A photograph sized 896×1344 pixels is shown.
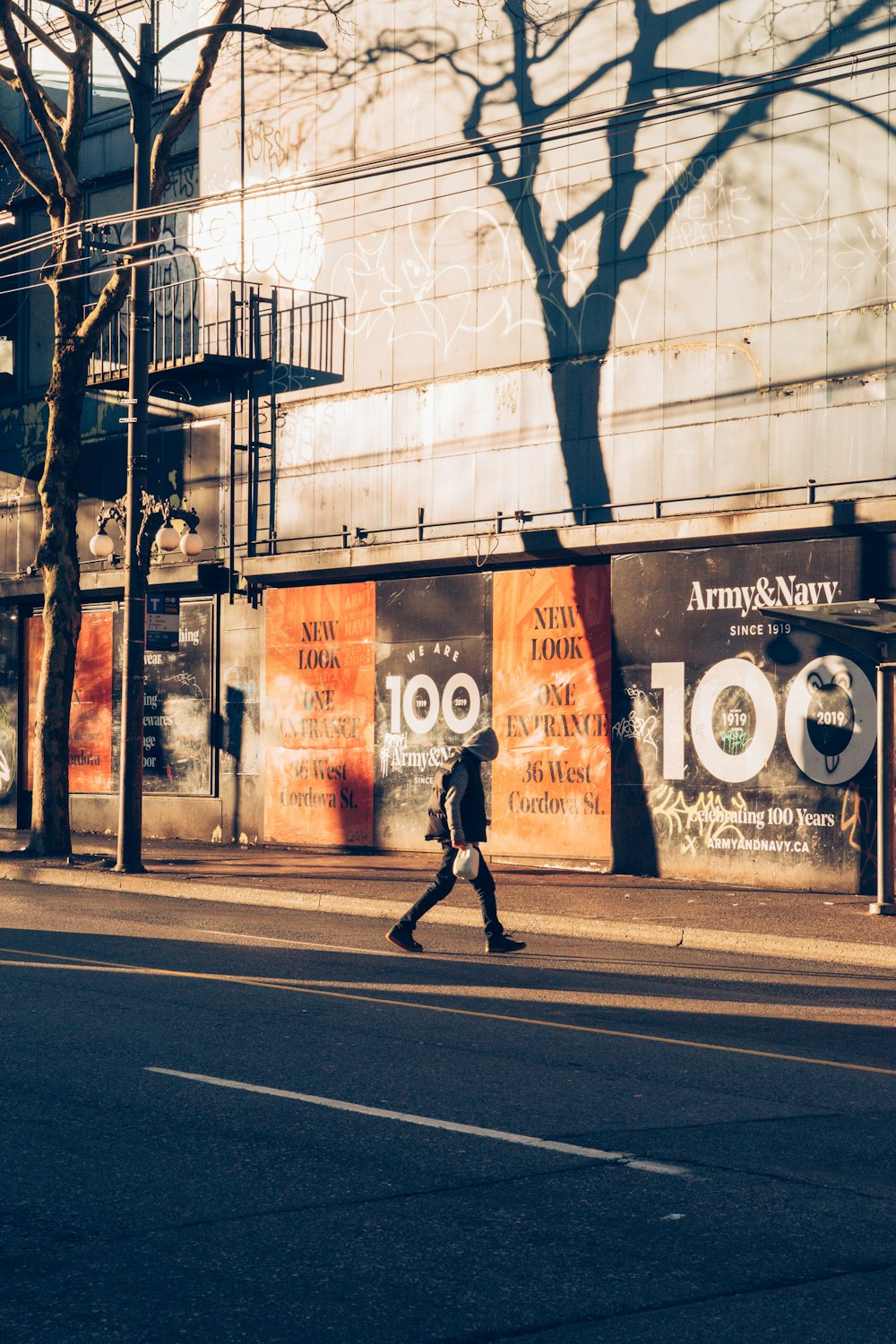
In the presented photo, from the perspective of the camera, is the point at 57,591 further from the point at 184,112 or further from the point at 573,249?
the point at 573,249

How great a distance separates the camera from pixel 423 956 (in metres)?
13.3

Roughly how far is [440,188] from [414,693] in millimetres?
6979

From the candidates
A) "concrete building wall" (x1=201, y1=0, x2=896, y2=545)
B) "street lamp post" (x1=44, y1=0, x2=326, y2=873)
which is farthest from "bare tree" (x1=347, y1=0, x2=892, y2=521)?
"street lamp post" (x1=44, y1=0, x2=326, y2=873)

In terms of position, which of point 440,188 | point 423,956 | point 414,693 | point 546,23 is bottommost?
point 423,956

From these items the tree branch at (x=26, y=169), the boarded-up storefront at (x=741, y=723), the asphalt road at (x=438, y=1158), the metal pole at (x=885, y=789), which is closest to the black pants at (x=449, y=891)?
the asphalt road at (x=438, y=1158)

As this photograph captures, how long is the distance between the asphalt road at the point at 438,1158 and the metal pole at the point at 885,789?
406cm

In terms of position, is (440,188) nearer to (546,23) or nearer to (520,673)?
(546,23)

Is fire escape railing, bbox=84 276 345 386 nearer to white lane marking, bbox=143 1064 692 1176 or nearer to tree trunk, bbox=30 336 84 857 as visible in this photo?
tree trunk, bbox=30 336 84 857

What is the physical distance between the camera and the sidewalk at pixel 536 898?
1440 cm

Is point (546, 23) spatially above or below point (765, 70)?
above

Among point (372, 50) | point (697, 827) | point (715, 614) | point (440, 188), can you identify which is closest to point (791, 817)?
point (697, 827)

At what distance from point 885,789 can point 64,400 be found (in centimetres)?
1182

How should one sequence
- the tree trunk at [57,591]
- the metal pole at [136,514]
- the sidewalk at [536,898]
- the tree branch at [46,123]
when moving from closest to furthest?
the sidewalk at [536,898]
the metal pole at [136,514]
the tree branch at [46,123]
the tree trunk at [57,591]

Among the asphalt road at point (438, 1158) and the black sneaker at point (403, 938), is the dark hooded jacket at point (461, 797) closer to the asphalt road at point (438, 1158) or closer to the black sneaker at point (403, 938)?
the black sneaker at point (403, 938)
